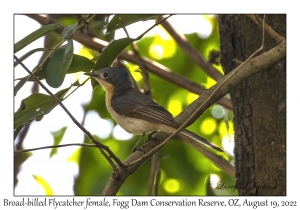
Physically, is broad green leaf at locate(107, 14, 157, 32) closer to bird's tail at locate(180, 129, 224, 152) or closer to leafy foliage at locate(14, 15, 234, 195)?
leafy foliage at locate(14, 15, 234, 195)

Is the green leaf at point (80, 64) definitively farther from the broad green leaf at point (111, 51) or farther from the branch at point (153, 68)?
the branch at point (153, 68)

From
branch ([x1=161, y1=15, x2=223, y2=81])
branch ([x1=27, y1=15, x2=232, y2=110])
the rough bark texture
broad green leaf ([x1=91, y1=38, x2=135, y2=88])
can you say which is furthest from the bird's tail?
branch ([x1=161, y1=15, x2=223, y2=81])

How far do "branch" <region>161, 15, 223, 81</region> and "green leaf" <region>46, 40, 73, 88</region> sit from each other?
185cm

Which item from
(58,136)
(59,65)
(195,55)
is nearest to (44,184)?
(58,136)

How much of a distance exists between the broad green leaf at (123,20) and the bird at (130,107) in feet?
1.62

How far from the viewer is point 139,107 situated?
4930mm

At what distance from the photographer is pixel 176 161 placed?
17.3 feet

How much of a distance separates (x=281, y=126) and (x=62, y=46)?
2.06m

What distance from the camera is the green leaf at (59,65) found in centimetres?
363

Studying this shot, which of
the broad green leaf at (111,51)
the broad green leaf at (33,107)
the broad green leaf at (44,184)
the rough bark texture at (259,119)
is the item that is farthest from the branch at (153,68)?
the broad green leaf at (44,184)

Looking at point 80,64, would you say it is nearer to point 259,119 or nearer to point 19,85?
point 19,85

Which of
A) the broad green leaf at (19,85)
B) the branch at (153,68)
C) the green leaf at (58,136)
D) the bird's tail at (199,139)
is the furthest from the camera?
the green leaf at (58,136)

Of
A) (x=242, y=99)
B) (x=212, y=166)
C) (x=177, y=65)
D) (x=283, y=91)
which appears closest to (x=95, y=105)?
(x=177, y=65)
